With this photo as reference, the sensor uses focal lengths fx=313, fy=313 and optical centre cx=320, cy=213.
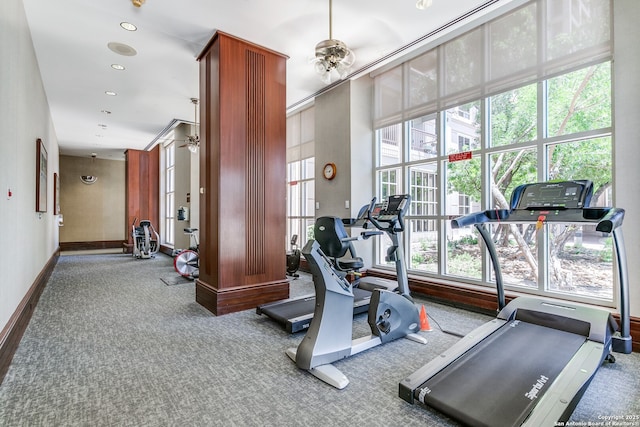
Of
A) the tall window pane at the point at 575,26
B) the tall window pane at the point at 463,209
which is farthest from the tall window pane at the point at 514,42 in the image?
the tall window pane at the point at 463,209

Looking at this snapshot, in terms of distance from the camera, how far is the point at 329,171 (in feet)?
19.1

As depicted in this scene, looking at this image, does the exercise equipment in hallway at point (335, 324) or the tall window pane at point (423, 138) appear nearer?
the exercise equipment in hallway at point (335, 324)

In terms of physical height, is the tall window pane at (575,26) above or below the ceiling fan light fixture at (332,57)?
above

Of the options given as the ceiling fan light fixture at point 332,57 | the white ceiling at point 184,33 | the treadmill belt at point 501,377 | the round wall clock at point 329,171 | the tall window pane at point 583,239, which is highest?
the white ceiling at point 184,33

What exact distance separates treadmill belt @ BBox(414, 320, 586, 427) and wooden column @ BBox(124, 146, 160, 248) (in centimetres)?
1099

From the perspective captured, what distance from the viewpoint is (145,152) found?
11.1 m

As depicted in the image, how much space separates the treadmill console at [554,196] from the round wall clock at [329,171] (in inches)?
131

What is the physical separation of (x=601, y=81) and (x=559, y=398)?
3245mm

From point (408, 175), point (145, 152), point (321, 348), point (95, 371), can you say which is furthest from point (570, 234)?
point (145, 152)

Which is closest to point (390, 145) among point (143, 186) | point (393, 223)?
point (393, 223)

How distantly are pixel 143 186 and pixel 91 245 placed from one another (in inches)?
135

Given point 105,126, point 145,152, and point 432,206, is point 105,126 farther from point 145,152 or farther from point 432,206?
point 432,206

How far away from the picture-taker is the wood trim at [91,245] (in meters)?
11.5

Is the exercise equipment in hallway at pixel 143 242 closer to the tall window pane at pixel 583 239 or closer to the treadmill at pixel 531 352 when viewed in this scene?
the treadmill at pixel 531 352
